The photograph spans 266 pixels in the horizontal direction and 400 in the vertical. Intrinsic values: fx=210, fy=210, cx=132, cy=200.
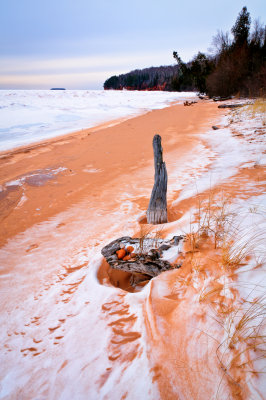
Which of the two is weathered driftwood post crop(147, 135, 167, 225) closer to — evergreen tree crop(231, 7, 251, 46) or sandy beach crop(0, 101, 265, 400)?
sandy beach crop(0, 101, 265, 400)

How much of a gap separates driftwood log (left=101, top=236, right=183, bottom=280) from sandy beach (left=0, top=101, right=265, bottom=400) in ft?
0.52

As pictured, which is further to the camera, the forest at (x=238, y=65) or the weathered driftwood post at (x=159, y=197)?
the forest at (x=238, y=65)

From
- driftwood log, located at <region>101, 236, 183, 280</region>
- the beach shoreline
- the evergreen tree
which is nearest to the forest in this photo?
the evergreen tree

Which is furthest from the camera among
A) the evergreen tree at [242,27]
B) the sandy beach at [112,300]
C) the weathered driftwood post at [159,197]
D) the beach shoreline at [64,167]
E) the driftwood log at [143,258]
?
the evergreen tree at [242,27]

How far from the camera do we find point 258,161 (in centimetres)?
462

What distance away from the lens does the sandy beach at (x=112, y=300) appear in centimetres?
125

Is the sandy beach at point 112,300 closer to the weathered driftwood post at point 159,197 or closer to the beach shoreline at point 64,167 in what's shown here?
the beach shoreline at point 64,167

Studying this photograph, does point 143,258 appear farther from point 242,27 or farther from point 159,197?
point 242,27

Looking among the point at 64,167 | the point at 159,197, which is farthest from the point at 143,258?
the point at 64,167

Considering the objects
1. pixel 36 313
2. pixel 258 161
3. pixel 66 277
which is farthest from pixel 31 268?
pixel 258 161

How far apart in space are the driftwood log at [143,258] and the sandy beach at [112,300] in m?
0.16

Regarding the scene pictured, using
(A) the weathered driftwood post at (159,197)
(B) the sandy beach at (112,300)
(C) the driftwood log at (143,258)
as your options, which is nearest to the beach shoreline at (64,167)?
(B) the sandy beach at (112,300)

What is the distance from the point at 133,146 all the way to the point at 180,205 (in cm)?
493

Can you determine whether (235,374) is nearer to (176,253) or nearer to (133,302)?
(133,302)
